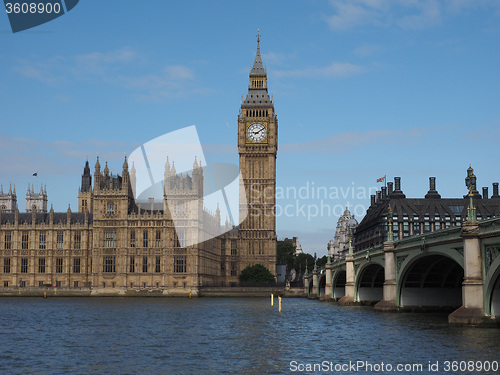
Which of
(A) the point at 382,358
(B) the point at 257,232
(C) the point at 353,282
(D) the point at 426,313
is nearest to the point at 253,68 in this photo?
(B) the point at 257,232

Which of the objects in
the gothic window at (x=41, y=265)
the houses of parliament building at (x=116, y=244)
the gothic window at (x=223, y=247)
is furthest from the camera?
the gothic window at (x=223, y=247)

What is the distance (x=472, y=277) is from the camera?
1896 inches

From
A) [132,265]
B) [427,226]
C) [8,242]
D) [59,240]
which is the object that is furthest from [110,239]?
[427,226]

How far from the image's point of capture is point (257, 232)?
172 m

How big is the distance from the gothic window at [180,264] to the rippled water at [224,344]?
7726 cm

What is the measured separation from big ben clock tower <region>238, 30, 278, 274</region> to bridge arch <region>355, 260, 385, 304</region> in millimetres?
73046

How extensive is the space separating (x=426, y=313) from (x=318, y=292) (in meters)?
64.4

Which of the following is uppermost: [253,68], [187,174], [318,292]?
[253,68]

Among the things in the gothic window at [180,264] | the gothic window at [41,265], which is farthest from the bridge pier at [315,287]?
the gothic window at [41,265]

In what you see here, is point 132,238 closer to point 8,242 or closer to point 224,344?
point 8,242

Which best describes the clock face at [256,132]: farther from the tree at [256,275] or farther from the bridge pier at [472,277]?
the bridge pier at [472,277]

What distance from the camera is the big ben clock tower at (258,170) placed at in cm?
17125

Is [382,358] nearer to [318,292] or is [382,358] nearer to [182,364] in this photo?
[182,364]

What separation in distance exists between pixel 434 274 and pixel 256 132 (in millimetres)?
112074
